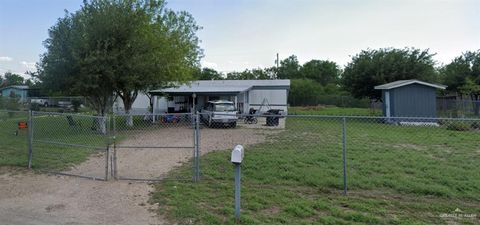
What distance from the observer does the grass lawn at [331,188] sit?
185 inches

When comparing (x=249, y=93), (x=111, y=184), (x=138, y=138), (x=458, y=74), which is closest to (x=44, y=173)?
(x=111, y=184)

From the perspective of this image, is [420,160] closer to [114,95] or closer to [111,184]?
[111,184]

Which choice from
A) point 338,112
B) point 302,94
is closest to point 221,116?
point 338,112

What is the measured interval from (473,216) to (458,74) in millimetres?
29362

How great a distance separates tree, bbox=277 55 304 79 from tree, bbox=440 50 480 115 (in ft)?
126

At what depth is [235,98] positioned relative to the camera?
991 inches

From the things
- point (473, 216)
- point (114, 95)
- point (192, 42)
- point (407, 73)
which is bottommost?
point (473, 216)

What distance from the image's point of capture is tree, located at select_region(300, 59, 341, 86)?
71.3 meters

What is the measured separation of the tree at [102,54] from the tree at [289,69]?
5272cm

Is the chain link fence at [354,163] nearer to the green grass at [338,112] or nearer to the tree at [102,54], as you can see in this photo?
the tree at [102,54]

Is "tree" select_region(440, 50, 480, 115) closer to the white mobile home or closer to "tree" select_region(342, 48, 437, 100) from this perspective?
"tree" select_region(342, 48, 437, 100)

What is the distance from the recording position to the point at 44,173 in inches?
289

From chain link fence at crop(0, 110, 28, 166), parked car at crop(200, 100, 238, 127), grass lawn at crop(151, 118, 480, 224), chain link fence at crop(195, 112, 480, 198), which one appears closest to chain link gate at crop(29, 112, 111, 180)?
chain link fence at crop(0, 110, 28, 166)

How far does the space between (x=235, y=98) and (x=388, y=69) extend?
41.0 feet
